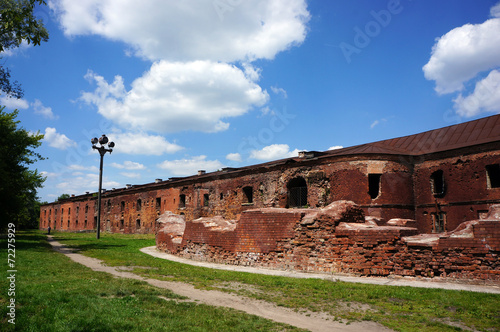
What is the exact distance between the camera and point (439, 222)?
910 inches

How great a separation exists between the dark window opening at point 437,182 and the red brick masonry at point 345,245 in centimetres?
1400

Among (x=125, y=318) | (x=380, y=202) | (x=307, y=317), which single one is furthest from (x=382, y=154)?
(x=125, y=318)

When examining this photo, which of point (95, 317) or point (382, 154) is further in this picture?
point (382, 154)

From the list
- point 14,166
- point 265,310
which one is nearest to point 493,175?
point 265,310

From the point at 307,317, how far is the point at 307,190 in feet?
68.8

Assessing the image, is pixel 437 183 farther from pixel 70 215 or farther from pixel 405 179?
pixel 70 215

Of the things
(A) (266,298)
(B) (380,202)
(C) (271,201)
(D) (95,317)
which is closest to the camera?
(D) (95,317)

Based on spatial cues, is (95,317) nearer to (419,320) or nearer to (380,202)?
(419,320)

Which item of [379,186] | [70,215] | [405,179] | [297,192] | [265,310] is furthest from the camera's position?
[70,215]

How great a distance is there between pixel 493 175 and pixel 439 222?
4.36 m

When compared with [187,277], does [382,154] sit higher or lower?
higher

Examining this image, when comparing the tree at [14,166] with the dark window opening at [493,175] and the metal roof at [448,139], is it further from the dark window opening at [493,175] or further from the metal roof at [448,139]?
the dark window opening at [493,175]

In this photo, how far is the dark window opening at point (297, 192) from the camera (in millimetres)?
26812

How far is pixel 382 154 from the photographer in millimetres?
23531
